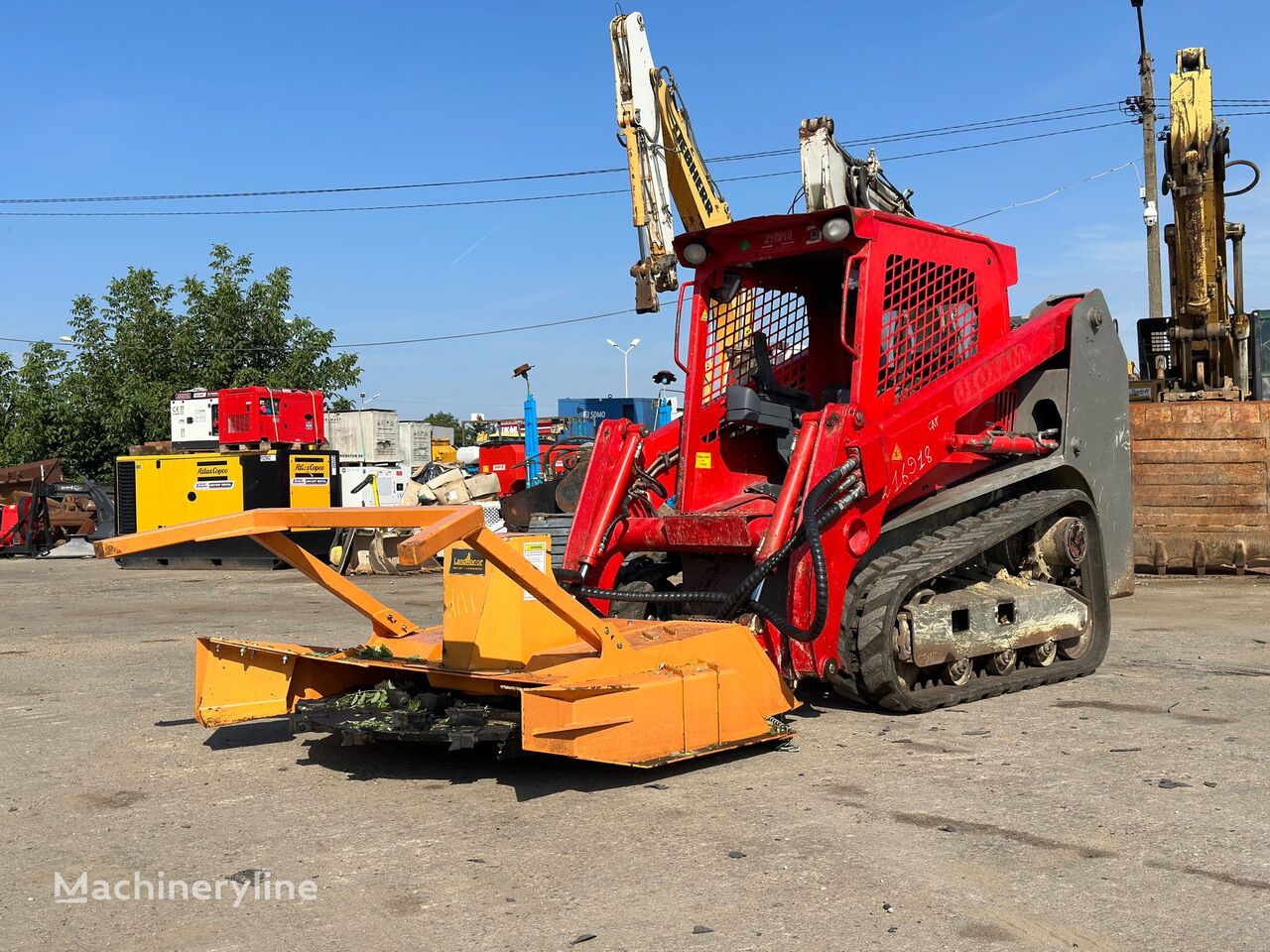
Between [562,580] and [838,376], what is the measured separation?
7.56 feet

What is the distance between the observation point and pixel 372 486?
76.0ft

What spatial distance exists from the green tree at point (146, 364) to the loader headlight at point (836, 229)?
92.4ft

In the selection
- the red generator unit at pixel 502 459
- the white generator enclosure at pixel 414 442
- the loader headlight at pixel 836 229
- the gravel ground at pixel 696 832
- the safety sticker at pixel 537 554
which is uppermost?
the white generator enclosure at pixel 414 442

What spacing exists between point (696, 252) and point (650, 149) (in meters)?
5.55

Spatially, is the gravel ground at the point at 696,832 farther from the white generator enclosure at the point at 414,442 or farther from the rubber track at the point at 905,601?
the white generator enclosure at the point at 414,442

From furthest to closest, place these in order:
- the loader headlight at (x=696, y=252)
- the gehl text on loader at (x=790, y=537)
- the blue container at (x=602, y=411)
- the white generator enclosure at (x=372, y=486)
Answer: the blue container at (x=602, y=411) < the white generator enclosure at (x=372, y=486) < the loader headlight at (x=696, y=252) < the gehl text on loader at (x=790, y=537)

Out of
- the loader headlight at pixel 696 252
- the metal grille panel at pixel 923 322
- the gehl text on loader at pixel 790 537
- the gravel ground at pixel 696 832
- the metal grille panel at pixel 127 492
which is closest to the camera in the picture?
the gravel ground at pixel 696 832

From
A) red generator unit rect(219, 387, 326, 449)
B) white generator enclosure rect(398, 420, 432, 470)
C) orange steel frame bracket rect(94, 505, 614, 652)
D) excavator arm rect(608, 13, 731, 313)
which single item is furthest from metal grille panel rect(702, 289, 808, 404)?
white generator enclosure rect(398, 420, 432, 470)

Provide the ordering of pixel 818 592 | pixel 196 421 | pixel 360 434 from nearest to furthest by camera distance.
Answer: pixel 818 592, pixel 196 421, pixel 360 434

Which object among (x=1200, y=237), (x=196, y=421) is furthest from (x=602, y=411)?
(x=1200, y=237)

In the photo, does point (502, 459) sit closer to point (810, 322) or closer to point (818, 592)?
point (810, 322)

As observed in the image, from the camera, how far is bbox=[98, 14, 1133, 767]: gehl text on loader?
540 centimetres

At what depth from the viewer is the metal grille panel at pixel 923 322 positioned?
697cm

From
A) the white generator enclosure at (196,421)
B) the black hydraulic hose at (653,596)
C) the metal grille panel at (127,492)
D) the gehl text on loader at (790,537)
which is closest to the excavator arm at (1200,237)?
the gehl text on loader at (790,537)
